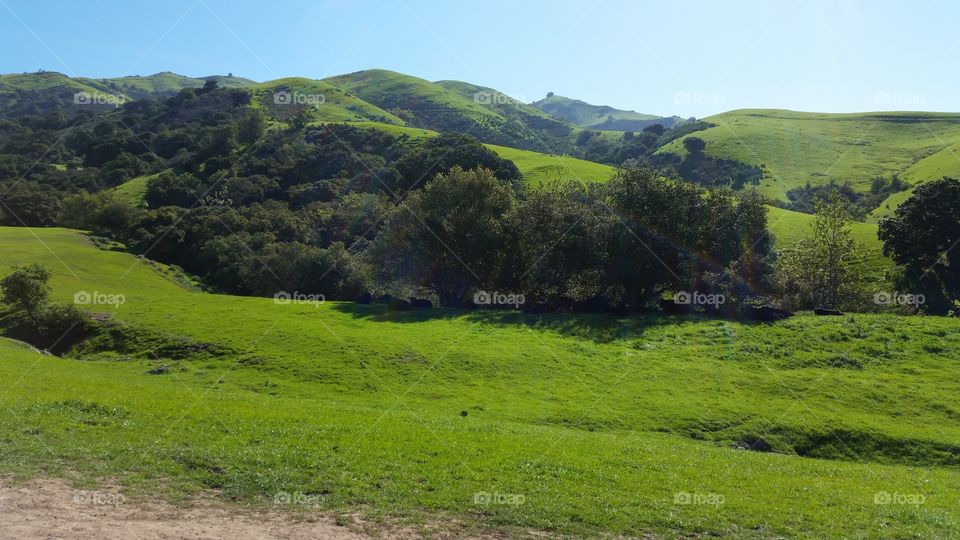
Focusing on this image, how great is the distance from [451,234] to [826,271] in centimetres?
3837

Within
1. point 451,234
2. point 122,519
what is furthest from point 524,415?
point 451,234

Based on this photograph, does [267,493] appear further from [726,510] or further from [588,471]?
[726,510]

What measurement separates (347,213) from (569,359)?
6702 centimetres

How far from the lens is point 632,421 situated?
28.9 m

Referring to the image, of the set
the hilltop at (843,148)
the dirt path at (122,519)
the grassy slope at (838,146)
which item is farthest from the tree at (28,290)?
the grassy slope at (838,146)

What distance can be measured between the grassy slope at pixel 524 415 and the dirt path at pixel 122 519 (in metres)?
1.12

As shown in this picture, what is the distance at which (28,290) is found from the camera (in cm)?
4253

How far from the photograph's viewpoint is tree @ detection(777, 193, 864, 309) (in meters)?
58.8

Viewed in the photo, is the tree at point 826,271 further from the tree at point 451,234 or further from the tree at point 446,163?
the tree at point 446,163

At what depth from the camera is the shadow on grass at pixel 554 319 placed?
4225cm

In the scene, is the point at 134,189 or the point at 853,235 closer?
the point at 853,235

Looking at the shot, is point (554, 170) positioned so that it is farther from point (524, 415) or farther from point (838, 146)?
point (838, 146)

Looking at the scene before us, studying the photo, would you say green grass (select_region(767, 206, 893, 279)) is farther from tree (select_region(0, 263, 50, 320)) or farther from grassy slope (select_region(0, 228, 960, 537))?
tree (select_region(0, 263, 50, 320))

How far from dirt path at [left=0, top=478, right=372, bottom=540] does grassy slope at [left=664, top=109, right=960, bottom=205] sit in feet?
458
